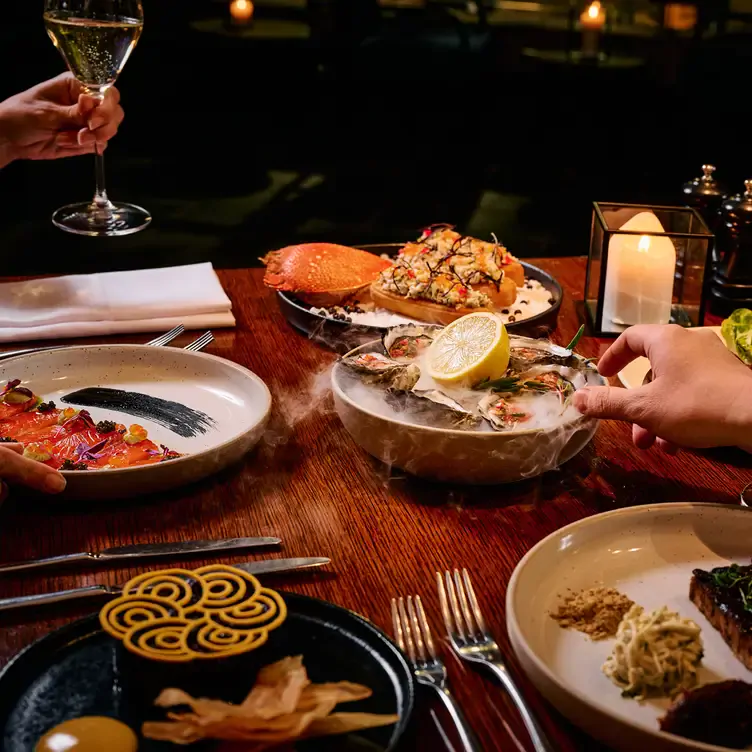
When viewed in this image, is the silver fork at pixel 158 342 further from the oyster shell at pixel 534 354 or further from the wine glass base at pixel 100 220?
the oyster shell at pixel 534 354

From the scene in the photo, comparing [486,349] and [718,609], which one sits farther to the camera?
[486,349]

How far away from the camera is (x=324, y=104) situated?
3.71 m

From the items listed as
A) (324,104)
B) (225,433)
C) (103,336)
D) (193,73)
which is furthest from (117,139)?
(225,433)

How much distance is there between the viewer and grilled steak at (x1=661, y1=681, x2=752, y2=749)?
79cm

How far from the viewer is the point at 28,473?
112 cm

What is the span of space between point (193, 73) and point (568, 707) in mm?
3161

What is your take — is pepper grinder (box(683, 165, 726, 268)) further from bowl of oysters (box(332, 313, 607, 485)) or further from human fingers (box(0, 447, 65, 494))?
human fingers (box(0, 447, 65, 494))

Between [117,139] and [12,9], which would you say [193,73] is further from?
[12,9]

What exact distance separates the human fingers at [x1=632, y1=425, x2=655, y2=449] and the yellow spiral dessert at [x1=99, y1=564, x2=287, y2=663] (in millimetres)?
612

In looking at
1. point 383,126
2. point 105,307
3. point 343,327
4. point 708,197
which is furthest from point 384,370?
point 383,126

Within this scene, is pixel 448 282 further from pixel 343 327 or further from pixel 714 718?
pixel 714 718

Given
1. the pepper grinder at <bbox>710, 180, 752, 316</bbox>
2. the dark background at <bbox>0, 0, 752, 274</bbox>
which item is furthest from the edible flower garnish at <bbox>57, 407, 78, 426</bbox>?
the dark background at <bbox>0, 0, 752, 274</bbox>

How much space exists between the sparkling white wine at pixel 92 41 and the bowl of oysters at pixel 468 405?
807 millimetres

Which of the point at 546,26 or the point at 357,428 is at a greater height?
the point at 546,26
